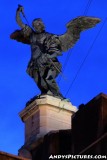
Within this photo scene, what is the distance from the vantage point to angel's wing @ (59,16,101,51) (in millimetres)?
25016

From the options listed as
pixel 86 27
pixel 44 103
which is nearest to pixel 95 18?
pixel 86 27

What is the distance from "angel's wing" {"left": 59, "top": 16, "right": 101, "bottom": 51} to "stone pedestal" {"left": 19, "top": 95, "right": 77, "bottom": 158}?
94.4 inches

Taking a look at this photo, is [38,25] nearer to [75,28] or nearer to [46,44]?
[46,44]

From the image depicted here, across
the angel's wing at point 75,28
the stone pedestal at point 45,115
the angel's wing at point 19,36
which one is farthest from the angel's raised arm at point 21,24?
the stone pedestal at point 45,115

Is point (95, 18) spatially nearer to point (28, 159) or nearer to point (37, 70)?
point (37, 70)

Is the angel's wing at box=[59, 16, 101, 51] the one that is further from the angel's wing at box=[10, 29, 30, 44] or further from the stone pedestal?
the stone pedestal

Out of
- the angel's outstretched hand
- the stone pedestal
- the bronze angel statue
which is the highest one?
the angel's outstretched hand

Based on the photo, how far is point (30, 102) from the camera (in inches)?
918

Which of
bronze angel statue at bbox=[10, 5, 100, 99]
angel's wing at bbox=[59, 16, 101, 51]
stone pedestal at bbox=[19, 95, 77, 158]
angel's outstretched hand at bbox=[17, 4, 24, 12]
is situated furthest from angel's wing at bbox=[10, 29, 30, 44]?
stone pedestal at bbox=[19, 95, 77, 158]

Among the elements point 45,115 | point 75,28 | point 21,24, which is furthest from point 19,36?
point 45,115

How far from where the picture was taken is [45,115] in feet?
75.0

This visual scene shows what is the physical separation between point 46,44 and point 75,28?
44.4 inches

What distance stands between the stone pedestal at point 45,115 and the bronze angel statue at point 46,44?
0.40 m

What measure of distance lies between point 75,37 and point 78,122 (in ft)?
17.8
